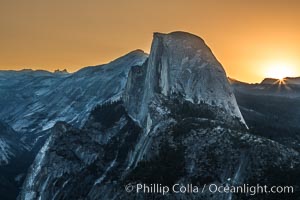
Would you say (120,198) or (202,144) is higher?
(202,144)

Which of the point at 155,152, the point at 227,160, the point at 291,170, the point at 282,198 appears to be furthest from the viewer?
the point at 155,152

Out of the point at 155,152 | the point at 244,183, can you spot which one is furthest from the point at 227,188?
the point at 155,152

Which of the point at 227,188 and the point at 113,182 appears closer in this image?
the point at 227,188

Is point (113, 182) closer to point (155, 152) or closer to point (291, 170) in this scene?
point (155, 152)

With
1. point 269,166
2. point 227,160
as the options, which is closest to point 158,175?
point 227,160

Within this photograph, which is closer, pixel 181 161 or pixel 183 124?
pixel 181 161

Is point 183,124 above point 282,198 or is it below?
above

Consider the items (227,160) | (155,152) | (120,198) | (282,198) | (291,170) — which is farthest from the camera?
(155,152)

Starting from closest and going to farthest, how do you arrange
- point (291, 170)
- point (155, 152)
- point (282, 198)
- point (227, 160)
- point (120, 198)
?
point (282, 198) → point (291, 170) → point (227, 160) → point (120, 198) → point (155, 152)

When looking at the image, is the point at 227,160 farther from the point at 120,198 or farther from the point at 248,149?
the point at 120,198
